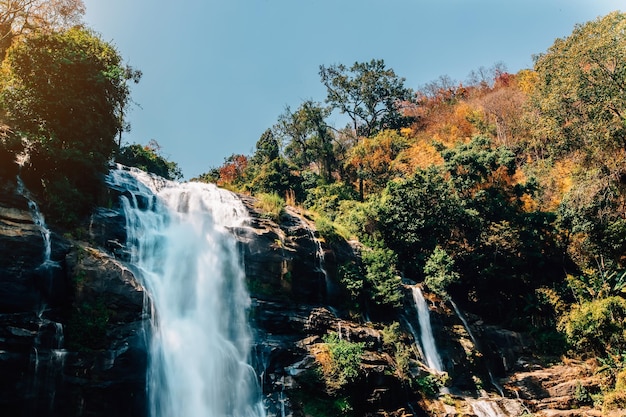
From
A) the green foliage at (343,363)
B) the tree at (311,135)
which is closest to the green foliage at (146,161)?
the tree at (311,135)

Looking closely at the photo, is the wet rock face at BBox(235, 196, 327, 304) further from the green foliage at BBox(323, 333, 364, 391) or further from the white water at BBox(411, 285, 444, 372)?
the white water at BBox(411, 285, 444, 372)

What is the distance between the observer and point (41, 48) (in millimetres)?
15289

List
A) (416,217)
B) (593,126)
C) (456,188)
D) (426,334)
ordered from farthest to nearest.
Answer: (456,188)
(416,217)
(593,126)
(426,334)

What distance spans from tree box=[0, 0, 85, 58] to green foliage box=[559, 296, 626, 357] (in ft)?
84.3

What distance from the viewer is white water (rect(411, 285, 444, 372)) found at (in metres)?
18.4

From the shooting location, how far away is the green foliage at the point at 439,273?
20312 millimetres

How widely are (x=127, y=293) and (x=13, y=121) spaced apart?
6967 millimetres

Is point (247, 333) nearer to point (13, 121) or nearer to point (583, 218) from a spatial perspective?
point (13, 121)

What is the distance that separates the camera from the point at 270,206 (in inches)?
771

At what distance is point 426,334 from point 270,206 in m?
8.81

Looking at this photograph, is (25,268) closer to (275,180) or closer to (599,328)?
(275,180)

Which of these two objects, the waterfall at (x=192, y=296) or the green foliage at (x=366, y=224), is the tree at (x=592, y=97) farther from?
the waterfall at (x=192, y=296)

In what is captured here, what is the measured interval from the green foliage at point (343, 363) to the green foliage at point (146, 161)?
19.2 meters

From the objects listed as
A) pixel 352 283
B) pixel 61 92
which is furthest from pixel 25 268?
pixel 352 283
